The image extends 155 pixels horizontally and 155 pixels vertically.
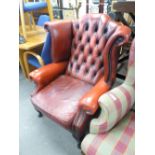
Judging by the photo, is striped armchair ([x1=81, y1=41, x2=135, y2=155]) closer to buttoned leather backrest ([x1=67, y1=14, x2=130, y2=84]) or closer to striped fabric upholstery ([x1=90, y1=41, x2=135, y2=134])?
striped fabric upholstery ([x1=90, y1=41, x2=135, y2=134])

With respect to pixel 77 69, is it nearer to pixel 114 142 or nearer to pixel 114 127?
pixel 114 127

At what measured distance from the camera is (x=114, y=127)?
1.19m

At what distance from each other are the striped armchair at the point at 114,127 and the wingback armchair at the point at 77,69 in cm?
11

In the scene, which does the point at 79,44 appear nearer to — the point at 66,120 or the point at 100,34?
the point at 100,34

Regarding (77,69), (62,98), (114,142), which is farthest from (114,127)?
(77,69)

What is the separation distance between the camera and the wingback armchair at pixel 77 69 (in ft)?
4.32

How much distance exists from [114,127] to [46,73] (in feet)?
2.68

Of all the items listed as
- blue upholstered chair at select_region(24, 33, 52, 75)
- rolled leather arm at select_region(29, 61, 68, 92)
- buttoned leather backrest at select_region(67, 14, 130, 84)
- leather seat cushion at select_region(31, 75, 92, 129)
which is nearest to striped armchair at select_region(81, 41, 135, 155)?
leather seat cushion at select_region(31, 75, 92, 129)

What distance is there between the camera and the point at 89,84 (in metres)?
1.65

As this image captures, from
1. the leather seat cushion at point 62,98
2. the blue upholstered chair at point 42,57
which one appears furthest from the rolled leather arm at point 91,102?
the blue upholstered chair at point 42,57

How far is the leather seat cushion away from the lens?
1352mm

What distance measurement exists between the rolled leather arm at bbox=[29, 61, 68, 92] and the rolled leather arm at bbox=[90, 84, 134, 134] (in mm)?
699
